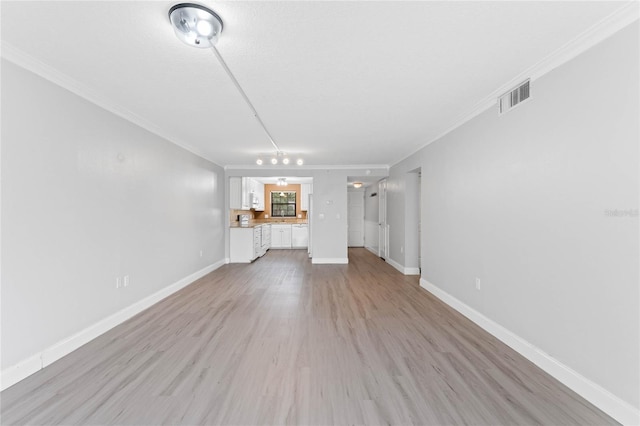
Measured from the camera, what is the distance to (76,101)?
2.56 meters

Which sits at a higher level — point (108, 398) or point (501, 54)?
point (501, 54)

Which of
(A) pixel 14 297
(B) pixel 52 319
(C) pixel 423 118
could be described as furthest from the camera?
(C) pixel 423 118

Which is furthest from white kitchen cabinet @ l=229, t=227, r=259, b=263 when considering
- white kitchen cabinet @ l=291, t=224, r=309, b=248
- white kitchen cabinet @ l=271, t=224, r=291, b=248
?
white kitchen cabinet @ l=291, t=224, r=309, b=248

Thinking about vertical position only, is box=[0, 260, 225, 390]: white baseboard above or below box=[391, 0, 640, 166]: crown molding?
below

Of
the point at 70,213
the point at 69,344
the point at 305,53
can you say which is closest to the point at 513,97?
the point at 305,53

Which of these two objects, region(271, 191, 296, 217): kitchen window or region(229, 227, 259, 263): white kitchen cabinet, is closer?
region(229, 227, 259, 263): white kitchen cabinet

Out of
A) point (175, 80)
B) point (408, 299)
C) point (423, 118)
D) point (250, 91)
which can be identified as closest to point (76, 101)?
point (175, 80)

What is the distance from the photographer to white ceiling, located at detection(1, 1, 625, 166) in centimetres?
160

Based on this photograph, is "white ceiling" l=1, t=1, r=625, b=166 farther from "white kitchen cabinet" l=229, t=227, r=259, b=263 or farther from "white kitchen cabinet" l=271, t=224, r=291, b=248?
"white kitchen cabinet" l=271, t=224, r=291, b=248

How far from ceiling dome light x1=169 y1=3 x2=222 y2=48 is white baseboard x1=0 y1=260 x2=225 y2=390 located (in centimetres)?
273

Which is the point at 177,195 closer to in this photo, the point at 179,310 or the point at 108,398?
the point at 179,310

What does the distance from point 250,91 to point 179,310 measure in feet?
9.55

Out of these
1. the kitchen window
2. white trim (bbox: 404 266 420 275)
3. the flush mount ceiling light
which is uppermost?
the flush mount ceiling light

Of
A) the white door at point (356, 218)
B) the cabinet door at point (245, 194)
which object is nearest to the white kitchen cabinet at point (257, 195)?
the cabinet door at point (245, 194)
